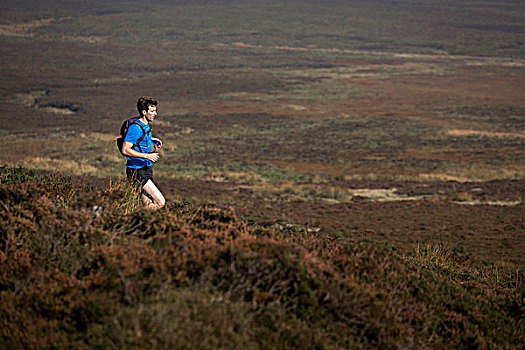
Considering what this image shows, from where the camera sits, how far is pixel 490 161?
3111 centimetres

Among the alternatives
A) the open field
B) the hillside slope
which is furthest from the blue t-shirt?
the open field

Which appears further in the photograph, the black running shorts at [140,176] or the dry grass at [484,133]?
the dry grass at [484,133]

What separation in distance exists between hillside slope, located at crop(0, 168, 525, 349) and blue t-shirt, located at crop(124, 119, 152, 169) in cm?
109

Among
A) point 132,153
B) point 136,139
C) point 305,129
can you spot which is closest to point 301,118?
point 305,129

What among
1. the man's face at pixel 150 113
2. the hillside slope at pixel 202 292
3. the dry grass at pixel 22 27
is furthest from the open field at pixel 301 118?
the hillside slope at pixel 202 292

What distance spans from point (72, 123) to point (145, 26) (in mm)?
92028

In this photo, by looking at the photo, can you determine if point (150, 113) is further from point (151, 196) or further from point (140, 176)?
point (151, 196)

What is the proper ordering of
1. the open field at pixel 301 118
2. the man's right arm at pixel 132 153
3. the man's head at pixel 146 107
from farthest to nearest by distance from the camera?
the open field at pixel 301 118 < the man's head at pixel 146 107 < the man's right arm at pixel 132 153

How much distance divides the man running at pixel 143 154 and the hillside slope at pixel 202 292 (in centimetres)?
99

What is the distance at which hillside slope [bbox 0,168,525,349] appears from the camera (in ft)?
12.3

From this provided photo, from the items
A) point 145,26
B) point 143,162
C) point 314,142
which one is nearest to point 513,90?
point 314,142

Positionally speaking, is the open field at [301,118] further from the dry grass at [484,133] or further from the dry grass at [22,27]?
the dry grass at [22,27]

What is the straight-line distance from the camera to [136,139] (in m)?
6.59

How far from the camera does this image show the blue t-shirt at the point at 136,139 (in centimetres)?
657
